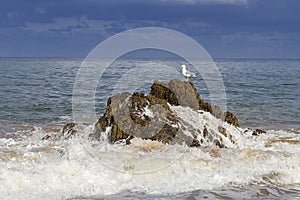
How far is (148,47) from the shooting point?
1344cm

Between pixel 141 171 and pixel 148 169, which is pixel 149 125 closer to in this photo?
pixel 148 169

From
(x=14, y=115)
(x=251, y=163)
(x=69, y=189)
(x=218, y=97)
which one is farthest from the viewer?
(x=218, y=97)

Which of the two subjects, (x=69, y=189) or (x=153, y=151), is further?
(x=153, y=151)

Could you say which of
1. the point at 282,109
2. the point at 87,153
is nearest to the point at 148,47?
the point at 87,153

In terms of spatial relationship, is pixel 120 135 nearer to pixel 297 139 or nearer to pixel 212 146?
pixel 212 146

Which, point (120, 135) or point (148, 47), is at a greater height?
point (148, 47)

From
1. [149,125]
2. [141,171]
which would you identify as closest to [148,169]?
[141,171]

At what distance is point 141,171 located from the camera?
29.7 feet

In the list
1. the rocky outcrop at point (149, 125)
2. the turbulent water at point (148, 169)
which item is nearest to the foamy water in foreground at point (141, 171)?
the turbulent water at point (148, 169)

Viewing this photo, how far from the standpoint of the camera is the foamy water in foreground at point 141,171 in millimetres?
7887

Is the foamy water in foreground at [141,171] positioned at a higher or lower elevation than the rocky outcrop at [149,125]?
lower

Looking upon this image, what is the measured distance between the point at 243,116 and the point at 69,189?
13729 millimetres

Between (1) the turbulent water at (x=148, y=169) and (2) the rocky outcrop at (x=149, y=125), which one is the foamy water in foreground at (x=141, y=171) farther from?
(2) the rocky outcrop at (x=149, y=125)

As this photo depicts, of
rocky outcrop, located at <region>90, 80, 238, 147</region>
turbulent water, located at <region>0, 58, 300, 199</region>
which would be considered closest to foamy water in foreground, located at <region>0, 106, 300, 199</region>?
turbulent water, located at <region>0, 58, 300, 199</region>
